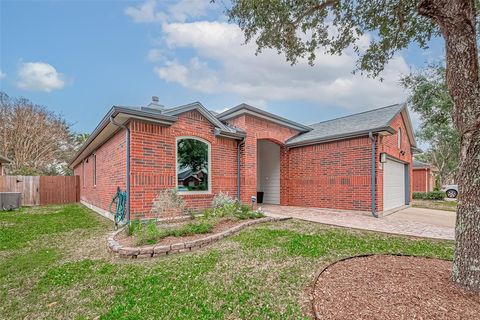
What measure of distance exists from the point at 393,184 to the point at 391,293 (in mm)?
9814

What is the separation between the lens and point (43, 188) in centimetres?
1540

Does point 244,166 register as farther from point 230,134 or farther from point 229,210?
point 229,210

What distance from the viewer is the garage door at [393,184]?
32.6ft

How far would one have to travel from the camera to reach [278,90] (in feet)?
48.8

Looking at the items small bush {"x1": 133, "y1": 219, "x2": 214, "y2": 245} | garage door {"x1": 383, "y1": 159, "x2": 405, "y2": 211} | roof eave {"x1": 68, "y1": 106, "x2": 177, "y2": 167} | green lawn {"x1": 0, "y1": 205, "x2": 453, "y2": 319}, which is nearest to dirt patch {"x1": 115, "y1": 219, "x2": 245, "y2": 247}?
small bush {"x1": 133, "y1": 219, "x2": 214, "y2": 245}

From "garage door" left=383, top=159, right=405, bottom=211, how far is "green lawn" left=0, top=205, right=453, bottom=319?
493cm

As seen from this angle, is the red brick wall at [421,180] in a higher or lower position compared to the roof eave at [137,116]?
lower

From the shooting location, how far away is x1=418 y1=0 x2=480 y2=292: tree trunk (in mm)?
2852

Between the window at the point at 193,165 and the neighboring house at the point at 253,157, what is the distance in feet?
0.31

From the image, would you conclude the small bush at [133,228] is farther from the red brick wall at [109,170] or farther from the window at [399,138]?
the window at [399,138]

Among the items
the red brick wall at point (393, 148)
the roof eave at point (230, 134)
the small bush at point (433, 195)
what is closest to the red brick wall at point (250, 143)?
the roof eave at point (230, 134)

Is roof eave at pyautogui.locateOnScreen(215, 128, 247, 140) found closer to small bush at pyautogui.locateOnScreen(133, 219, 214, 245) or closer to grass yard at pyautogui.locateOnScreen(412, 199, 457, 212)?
small bush at pyautogui.locateOnScreen(133, 219, 214, 245)

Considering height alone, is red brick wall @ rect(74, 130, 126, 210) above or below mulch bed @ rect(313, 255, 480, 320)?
above

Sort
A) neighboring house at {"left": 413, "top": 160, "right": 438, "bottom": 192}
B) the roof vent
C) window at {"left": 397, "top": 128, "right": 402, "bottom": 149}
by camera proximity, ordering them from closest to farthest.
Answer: the roof vent → window at {"left": 397, "top": 128, "right": 402, "bottom": 149} → neighboring house at {"left": 413, "top": 160, "right": 438, "bottom": 192}
